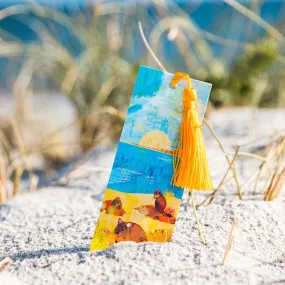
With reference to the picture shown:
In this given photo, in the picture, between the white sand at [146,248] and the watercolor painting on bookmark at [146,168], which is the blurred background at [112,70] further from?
the watercolor painting on bookmark at [146,168]

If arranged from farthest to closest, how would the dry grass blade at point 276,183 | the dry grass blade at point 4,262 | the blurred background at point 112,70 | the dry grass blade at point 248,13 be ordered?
the blurred background at point 112,70 → the dry grass blade at point 248,13 → the dry grass blade at point 276,183 → the dry grass blade at point 4,262

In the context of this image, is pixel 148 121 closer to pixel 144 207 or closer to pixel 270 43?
pixel 144 207

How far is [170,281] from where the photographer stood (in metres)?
0.61

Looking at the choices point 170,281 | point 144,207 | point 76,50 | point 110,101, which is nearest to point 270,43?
point 110,101

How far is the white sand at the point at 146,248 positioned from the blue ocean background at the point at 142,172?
10 centimetres

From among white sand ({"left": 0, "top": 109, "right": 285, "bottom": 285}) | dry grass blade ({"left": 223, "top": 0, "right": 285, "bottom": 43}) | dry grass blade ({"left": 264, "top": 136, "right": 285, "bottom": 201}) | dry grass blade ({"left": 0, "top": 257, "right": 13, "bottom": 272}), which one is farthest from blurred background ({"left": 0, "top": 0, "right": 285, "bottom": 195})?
dry grass blade ({"left": 0, "top": 257, "right": 13, "bottom": 272})

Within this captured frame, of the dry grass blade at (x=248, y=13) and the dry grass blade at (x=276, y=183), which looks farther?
the dry grass blade at (x=248, y=13)

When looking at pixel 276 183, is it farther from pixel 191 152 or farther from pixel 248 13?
pixel 248 13

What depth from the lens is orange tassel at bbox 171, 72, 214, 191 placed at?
27.0 inches

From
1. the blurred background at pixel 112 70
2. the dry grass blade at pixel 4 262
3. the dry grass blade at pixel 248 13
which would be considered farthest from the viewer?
the blurred background at pixel 112 70

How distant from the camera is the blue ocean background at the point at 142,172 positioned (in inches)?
28.0

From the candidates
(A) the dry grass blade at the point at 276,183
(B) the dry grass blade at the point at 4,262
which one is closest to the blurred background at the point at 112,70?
(A) the dry grass blade at the point at 276,183

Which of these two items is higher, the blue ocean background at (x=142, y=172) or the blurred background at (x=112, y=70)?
the blurred background at (x=112, y=70)

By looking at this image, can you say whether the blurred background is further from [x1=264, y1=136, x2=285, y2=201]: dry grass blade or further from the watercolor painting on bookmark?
the watercolor painting on bookmark
